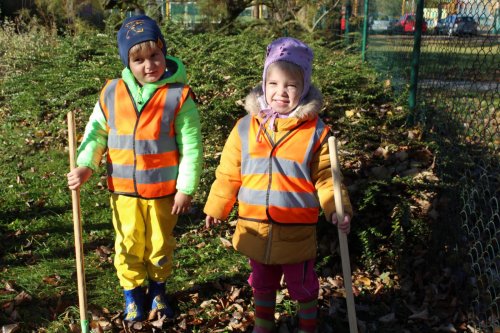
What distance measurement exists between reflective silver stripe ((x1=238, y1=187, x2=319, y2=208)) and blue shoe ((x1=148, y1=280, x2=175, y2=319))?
1.05 metres

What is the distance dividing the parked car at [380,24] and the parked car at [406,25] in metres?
0.68

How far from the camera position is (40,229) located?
485 cm

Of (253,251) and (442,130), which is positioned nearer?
(253,251)

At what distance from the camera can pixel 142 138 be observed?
10.0 ft

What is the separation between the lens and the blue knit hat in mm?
2992

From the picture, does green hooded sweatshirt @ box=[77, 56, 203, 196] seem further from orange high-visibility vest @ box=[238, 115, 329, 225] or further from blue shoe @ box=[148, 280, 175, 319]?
blue shoe @ box=[148, 280, 175, 319]

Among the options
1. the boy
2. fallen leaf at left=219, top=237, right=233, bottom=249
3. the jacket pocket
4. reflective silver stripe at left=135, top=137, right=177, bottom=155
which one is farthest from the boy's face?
fallen leaf at left=219, top=237, right=233, bottom=249

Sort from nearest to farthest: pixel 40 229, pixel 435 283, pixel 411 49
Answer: pixel 435 283 < pixel 40 229 < pixel 411 49

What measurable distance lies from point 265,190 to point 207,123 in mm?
2960

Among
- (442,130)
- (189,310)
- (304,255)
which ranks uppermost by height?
(442,130)

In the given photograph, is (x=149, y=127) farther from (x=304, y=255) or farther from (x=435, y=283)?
(x=435, y=283)

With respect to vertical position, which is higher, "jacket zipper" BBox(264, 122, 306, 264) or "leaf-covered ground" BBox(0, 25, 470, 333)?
"jacket zipper" BBox(264, 122, 306, 264)

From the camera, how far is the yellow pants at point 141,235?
10.5ft

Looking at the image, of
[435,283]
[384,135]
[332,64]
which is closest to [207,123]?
[384,135]
